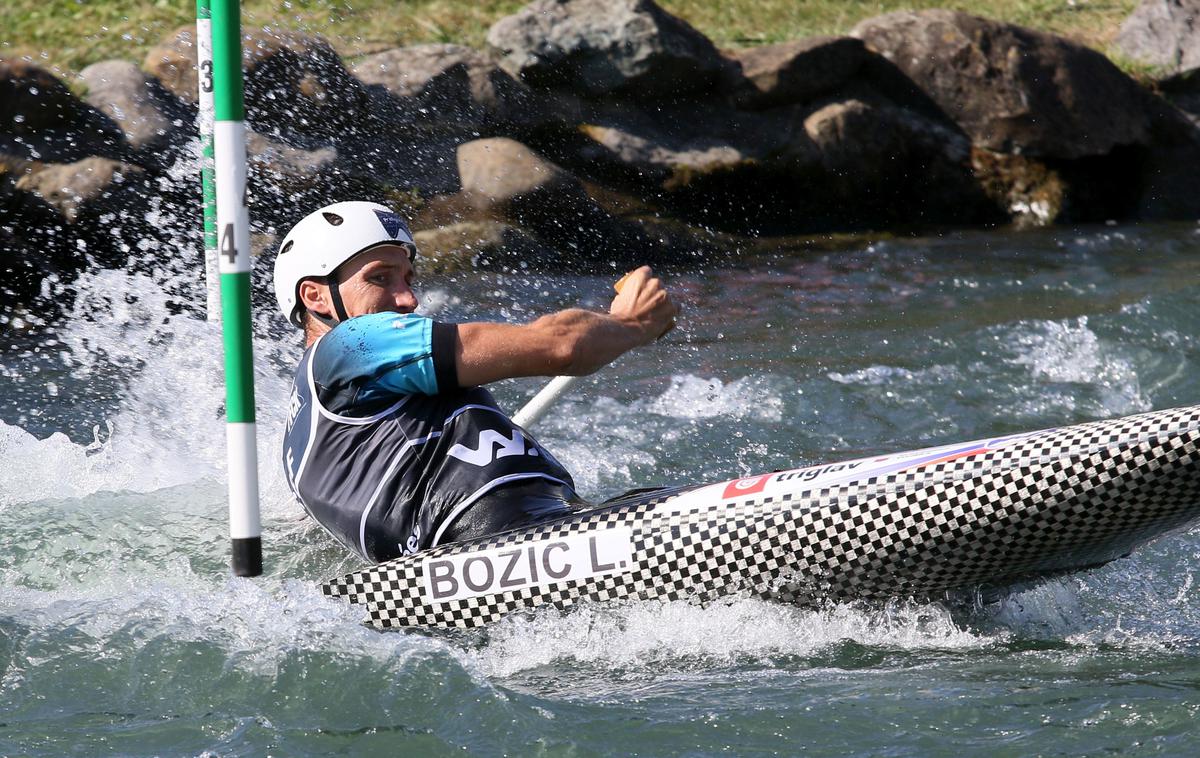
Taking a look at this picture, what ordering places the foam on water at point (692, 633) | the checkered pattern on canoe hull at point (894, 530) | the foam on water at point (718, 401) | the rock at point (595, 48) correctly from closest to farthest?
the checkered pattern on canoe hull at point (894, 530)
the foam on water at point (692, 633)
the foam on water at point (718, 401)
the rock at point (595, 48)

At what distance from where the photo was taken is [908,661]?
3668 millimetres

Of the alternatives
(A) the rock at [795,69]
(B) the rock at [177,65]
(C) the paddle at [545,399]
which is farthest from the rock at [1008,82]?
(C) the paddle at [545,399]

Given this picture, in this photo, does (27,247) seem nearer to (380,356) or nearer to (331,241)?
(331,241)

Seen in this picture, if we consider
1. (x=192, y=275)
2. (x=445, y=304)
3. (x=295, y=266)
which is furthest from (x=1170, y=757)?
(x=192, y=275)

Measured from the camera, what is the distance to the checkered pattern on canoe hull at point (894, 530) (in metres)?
3.44

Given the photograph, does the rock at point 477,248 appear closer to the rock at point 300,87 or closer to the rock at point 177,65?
the rock at point 300,87

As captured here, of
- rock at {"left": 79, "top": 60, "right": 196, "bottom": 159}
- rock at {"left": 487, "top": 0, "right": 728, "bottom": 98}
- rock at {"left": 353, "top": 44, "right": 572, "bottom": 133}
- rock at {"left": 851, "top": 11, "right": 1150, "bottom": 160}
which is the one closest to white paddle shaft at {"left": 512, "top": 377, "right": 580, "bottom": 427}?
rock at {"left": 79, "top": 60, "right": 196, "bottom": 159}

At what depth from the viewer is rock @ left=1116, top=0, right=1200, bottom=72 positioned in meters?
14.5

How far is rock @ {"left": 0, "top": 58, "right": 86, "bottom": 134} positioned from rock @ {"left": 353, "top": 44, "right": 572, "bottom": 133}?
2.39 m

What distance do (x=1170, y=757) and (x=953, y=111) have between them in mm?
11334

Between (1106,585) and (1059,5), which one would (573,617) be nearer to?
(1106,585)

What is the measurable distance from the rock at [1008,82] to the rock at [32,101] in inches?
302

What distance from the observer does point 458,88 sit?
11742mm

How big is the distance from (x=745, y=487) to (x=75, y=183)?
731 centimetres
